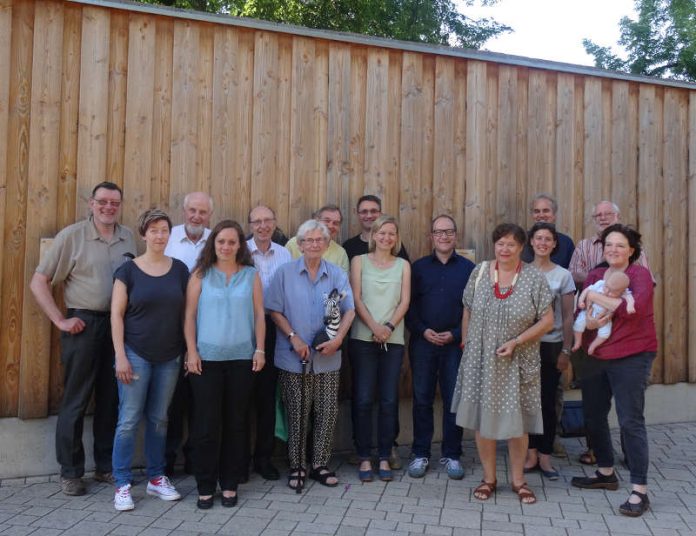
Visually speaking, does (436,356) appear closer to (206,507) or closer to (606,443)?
(606,443)

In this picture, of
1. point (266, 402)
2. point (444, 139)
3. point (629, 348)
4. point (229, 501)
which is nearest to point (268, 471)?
point (266, 402)

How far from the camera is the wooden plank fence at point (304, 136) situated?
4.70 metres

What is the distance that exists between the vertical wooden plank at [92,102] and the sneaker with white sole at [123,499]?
1955mm

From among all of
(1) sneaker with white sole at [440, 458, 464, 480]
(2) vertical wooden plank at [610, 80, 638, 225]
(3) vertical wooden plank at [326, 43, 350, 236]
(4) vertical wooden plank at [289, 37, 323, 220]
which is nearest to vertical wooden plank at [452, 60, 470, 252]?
(3) vertical wooden plank at [326, 43, 350, 236]

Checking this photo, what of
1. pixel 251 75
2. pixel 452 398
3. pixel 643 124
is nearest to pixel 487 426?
pixel 452 398

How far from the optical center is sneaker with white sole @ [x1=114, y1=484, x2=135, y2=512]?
4055mm

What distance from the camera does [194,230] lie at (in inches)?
186

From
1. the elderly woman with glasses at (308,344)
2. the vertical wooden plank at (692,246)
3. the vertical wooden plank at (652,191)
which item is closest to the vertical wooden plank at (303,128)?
the elderly woman with glasses at (308,344)

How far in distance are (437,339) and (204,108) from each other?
2.51m

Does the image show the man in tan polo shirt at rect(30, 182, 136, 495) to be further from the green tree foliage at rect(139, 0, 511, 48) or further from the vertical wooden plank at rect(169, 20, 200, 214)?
the green tree foliage at rect(139, 0, 511, 48)

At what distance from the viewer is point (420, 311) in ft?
16.1

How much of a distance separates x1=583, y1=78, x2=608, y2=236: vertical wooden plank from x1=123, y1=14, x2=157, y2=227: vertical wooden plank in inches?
157

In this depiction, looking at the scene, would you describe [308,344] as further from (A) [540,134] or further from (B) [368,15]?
(B) [368,15]

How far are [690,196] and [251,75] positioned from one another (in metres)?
4.51
